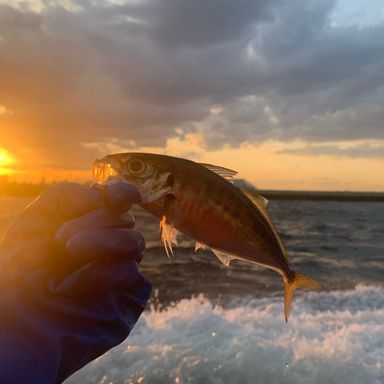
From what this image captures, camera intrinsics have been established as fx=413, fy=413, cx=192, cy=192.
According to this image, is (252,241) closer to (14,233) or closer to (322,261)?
(14,233)

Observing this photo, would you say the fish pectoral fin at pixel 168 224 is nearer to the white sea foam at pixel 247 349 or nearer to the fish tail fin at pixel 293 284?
Result: the fish tail fin at pixel 293 284

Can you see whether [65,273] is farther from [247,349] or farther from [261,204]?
[247,349]

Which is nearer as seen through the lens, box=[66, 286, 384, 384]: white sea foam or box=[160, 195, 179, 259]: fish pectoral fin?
box=[160, 195, 179, 259]: fish pectoral fin

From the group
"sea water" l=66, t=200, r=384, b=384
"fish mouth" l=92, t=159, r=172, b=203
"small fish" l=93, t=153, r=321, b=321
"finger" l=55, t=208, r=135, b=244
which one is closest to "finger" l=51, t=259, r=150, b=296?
"finger" l=55, t=208, r=135, b=244

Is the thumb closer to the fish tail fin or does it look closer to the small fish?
the small fish

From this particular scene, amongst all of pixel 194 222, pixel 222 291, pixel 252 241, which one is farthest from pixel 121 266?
pixel 222 291
